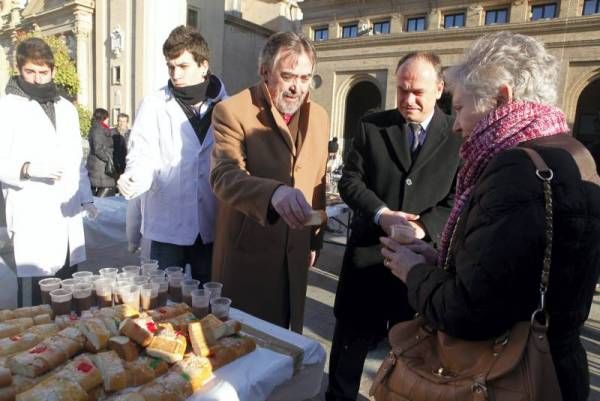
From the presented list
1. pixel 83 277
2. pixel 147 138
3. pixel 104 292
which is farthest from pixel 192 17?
pixel 104 292

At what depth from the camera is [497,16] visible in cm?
2070

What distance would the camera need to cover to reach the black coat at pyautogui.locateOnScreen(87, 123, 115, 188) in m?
7.46

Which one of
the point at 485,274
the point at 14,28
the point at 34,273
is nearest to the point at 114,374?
the point at 485,274

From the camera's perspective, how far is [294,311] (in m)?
2.31

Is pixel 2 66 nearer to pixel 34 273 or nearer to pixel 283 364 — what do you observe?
pixel 34 273

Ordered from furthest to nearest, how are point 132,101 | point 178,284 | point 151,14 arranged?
point 132,101
point 151,14
point 178,284

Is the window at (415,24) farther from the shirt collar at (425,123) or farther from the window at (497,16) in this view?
the shirt collar at (425,123)

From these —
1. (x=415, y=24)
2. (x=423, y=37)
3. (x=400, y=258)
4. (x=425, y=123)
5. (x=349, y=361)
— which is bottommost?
(x=349, y=361)

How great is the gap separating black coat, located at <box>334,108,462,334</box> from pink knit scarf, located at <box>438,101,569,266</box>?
100 cm

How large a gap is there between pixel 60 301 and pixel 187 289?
1.66 feet

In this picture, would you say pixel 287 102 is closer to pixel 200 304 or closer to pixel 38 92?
pixel 200 304


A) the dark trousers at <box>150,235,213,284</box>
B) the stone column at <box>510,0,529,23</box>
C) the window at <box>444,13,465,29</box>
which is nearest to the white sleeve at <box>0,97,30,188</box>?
the dark trousers at <box>150,235,213,284</box>

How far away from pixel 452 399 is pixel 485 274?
41 cm

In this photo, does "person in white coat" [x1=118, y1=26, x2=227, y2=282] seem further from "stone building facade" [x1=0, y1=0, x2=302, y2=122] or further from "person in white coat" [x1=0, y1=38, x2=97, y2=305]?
"stone building facade" [x1=0, y1=0, x2=302, y2=122]
